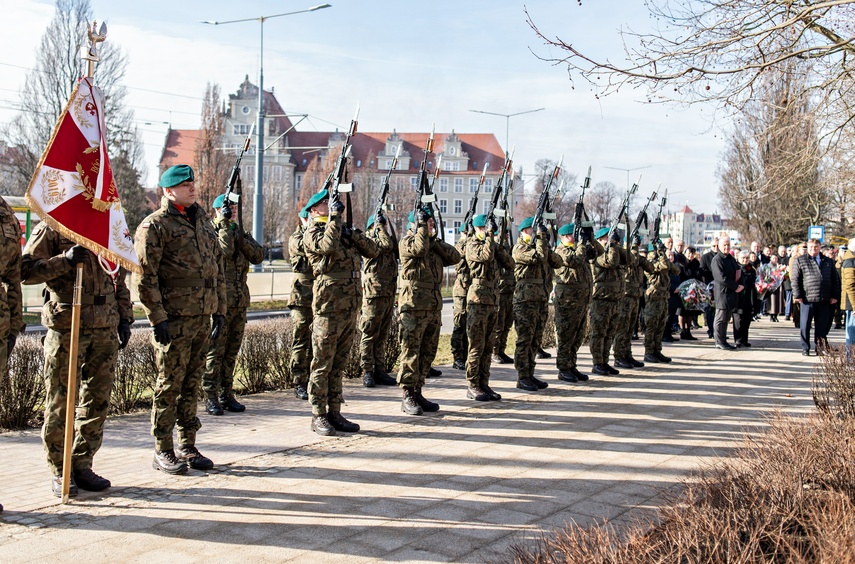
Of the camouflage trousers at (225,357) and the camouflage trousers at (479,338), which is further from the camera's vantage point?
the camouflage trousers at (479,338)

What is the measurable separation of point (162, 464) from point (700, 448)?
15.2ft

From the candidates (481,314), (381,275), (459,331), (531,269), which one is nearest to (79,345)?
(481,314)

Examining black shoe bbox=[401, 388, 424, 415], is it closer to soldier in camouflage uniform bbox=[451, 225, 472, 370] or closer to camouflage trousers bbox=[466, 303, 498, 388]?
camouflage trousers bbox=[466, 303, 498, 388]

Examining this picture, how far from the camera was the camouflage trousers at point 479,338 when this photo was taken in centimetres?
931

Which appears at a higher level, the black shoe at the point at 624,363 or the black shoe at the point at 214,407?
the black shoe at the point at 624,363

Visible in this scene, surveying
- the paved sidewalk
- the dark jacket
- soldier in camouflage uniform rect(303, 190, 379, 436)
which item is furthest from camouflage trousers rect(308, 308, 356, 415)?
the dark jacket

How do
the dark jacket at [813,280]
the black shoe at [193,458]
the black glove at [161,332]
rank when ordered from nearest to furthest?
1. the black glove at [161,332]
2. the black shoe at [193,458]
3. the dark jacket at [813,280]

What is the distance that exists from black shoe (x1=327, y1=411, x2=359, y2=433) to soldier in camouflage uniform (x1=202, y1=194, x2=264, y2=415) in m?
1.39

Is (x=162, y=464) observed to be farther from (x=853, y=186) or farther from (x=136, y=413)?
(x=853, y=186)

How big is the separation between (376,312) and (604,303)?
138 inches

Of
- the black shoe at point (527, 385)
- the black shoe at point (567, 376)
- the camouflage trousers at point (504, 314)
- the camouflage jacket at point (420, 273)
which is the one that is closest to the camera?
the camouflage jacket at point (420, 273)

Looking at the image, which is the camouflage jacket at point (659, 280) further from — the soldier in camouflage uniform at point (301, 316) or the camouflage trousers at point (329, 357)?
the camouflage trousers at point (329, 357)

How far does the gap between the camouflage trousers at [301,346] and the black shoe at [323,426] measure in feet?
6.75

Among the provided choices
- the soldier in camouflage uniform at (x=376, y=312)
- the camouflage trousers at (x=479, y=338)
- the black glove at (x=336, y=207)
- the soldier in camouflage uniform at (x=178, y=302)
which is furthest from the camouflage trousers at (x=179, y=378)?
the soldier in camouflage uniform at (x=376, y=312)
